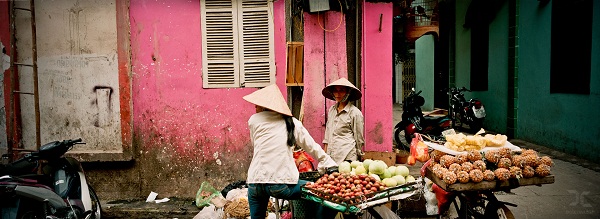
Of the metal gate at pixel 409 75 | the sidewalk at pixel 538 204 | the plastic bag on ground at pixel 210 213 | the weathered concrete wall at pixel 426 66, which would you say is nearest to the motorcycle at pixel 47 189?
the sidewalk at pixel 538 204

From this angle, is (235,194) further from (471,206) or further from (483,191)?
(483,191)

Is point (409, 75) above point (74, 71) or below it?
above

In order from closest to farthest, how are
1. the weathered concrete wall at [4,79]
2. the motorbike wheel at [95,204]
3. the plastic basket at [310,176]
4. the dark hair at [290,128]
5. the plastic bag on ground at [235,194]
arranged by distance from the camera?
the dark hair at [290,128] < the plastic basket at [310,176] < the motorbike wheel at [95,204] < the plastic bag on ground at [235,194] < the weathered concrete wall at [4,79]

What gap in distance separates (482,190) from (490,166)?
0.23 m

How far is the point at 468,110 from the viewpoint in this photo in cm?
1241

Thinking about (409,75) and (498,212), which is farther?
(409,75)

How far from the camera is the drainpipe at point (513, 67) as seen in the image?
1108 cm

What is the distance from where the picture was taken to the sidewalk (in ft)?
19.2

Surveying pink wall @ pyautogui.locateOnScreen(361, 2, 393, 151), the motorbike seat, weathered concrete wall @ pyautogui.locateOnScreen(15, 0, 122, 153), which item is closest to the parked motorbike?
the motorbike seat

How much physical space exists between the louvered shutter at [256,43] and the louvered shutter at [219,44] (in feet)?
0.33

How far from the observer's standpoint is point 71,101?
6.59 m

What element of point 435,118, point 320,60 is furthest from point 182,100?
point 435,118

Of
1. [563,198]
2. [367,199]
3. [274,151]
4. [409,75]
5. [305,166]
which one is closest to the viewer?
[367,199]

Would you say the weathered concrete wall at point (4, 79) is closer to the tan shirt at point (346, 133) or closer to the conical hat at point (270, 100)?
the conical hat at point (270, 100)
